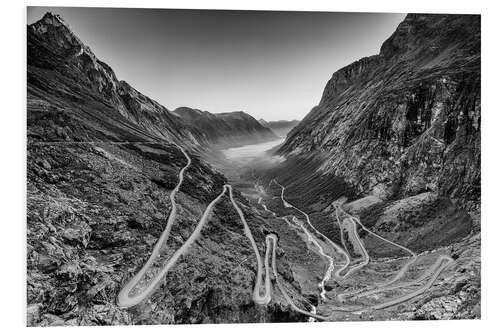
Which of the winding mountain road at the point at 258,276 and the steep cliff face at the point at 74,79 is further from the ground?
the steep cliff face at the point at 74,79

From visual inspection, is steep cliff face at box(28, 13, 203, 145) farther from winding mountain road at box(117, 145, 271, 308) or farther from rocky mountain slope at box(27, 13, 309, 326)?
winding mountain road at box(117, 145, 271, 308)

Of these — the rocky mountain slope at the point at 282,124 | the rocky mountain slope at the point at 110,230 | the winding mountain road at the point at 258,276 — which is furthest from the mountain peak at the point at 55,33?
the rocky mountain slope at the point at 282,124

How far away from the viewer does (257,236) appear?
3341 centimetres

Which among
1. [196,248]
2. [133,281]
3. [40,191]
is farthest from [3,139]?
[196,248]

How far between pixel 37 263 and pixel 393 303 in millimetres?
26186

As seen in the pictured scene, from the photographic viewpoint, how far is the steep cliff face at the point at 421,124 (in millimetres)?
38344

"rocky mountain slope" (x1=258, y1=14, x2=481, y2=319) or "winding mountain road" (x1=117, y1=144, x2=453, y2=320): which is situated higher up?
"rocky mountain slope" (x1=258, y1=14, x2=481, y2=319)

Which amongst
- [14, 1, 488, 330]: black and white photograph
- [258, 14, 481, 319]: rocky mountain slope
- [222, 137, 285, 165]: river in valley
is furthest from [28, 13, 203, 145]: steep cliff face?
[258, 14, 481, 319]: rocky mountain slope

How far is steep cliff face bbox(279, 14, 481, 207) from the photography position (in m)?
38.3

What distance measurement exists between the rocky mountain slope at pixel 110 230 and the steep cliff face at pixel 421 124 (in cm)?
1881

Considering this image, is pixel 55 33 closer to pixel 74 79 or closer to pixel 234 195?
pixel 74 79

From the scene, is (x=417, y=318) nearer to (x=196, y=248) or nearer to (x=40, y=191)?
(x=196, y=248)

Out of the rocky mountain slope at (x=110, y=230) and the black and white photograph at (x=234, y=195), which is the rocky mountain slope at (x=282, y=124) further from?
the rocky mountain slope at (x=110, y=230)

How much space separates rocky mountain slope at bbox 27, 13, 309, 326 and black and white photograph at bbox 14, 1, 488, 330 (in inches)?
4.6
